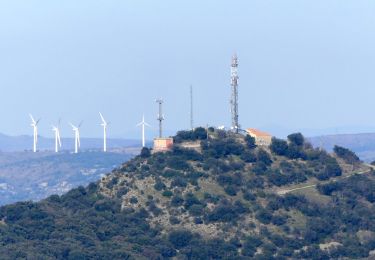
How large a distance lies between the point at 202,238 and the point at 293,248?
25.6 ft

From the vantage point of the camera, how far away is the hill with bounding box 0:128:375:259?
13150 cm

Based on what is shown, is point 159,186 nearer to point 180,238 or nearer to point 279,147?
point 180,238

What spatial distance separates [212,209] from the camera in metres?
141

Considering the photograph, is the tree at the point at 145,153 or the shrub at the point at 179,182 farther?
the tree at the point at 145,153

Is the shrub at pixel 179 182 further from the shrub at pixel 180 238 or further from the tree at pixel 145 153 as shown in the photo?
the shrub at pixel 180 238

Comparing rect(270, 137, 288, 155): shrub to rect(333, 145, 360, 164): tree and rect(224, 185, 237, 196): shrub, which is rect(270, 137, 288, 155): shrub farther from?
rect(224, 185, 237, 196): shrub

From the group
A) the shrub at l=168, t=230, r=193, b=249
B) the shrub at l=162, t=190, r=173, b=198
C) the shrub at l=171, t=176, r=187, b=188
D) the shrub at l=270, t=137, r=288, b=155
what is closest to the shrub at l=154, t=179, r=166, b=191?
the shrub at l=171, t=176, r=187, b=188

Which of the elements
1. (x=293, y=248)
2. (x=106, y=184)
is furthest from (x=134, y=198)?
(x=293, y=248)

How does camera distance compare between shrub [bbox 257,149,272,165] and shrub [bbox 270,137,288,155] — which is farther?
shrub [bbox 270,137,288,155]

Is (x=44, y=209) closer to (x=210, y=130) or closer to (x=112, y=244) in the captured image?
(x=112, y=244)

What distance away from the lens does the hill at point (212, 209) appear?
132 m

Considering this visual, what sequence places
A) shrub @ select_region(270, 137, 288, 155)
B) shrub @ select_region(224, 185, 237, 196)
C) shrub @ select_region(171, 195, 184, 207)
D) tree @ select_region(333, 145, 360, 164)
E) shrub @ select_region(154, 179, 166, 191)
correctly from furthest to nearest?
tree @ select_region(333, 145, 360, 164) → shrub @ select_region(270, 137, 288, 155) → shrub @ select_region(224, 185, 237, 196) → shrub @ select_region(154, 179, 166, 191) → shrub @ select_region(171, 195, 184, 207)

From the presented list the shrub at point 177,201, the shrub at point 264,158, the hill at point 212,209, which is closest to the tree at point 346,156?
the hill at point 212,209

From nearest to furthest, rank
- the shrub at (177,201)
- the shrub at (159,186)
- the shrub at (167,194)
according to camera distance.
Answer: the shrub at (177,201), the shrub at (167,194), the shrub at (159,186)
